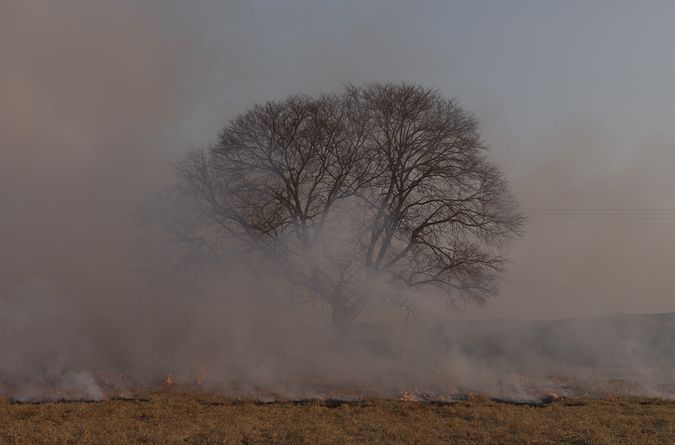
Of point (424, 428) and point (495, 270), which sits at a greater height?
point (495, 270)

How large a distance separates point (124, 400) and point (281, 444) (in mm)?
6289

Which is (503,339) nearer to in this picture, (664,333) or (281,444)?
(664,333)

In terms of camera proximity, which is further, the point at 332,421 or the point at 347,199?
the point at 347,199

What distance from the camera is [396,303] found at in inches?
861

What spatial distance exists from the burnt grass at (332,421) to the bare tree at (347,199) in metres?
8.18

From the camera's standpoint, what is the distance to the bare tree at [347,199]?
22250mm

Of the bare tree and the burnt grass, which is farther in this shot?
the bare tree

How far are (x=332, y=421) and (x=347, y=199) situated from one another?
40.8ft

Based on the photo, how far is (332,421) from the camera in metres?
11.5

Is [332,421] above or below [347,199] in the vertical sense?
below

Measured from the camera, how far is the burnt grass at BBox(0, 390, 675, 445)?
9695 mm

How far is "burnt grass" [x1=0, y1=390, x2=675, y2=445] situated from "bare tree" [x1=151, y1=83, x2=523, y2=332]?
322 inches

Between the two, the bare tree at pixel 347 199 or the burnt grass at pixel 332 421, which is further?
the bare tree at pixel 347 199

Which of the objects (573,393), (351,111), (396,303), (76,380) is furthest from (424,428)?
(351,111)
